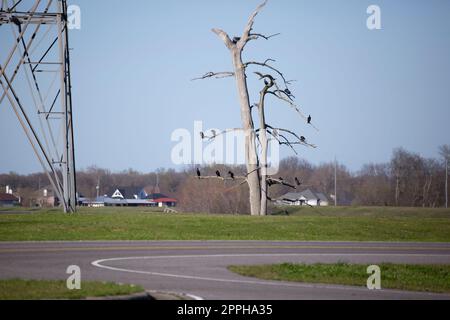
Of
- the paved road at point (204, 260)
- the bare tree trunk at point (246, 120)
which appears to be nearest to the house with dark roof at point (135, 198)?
the bare tree trunk at point (246, 120)

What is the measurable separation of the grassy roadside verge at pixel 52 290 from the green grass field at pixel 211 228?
399 inches

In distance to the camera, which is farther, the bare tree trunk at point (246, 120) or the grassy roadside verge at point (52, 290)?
the bare tree trunk at point (246, 120)

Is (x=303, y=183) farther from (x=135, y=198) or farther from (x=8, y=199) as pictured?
(x=135, y=198)

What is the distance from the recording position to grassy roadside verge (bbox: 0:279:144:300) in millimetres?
10664

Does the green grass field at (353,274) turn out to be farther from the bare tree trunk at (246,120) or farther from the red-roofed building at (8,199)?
the red-roofed building at (8,199)

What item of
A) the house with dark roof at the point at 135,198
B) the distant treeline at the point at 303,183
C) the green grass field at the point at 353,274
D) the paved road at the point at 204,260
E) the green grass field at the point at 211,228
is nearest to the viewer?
the paved road at the point at 204,260

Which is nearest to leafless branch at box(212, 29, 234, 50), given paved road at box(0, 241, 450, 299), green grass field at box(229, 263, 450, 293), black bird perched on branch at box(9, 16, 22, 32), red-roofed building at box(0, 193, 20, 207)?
black bird perched on branch at box(9, 16, 22, 32)

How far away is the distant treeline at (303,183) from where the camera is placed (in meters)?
63.1

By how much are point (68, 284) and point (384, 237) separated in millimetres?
16548

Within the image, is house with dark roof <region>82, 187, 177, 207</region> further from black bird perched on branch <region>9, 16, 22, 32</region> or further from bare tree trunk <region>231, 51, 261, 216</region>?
black bird perched on branch <region>9, 16, 22, 32</region>

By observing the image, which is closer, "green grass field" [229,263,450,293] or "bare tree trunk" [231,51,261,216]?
"green grass field" [229,263,450,293]

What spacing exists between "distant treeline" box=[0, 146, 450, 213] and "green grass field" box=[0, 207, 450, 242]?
7.23 m

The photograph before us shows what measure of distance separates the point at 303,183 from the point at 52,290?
26.5 metres
